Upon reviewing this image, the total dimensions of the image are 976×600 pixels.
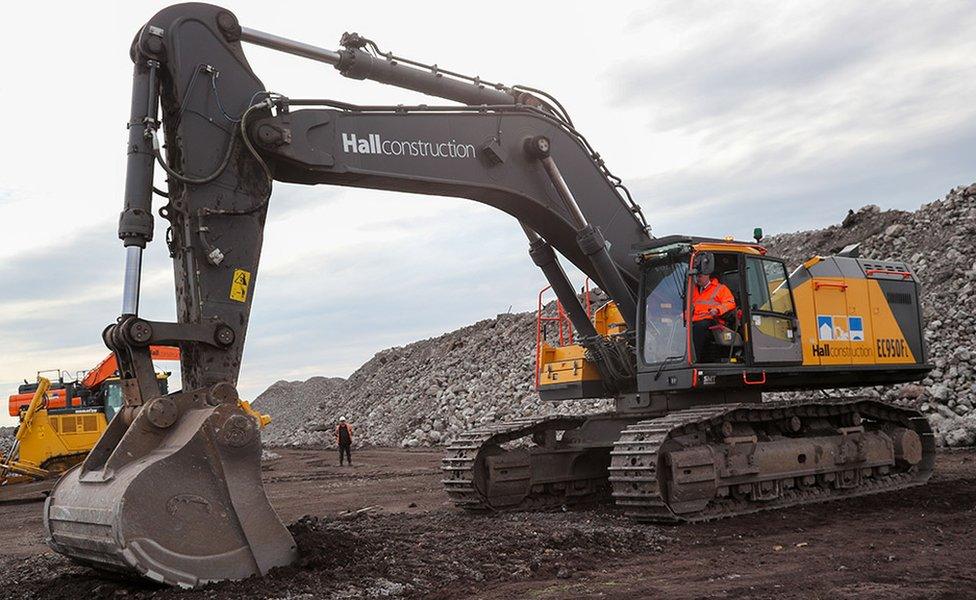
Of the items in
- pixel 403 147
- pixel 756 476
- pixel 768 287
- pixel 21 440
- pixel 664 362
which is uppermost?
pixel 403 147

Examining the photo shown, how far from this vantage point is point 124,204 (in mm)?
7160

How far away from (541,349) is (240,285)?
499 centimetres

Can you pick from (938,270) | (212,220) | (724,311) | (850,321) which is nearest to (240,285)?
(212,220)

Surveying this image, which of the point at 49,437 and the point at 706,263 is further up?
the point at 706,263

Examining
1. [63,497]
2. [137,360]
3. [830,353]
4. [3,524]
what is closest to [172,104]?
[137,360]

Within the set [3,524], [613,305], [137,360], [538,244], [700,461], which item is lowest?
[3,524]

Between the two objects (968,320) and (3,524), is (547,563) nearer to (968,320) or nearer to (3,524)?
(3,524)

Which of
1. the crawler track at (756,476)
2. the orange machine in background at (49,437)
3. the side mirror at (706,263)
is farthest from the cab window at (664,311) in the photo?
the orange machine in background at (49,437)

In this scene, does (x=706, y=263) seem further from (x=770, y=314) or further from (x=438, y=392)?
(x=438, y=392)

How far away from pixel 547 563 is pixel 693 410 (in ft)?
10.3

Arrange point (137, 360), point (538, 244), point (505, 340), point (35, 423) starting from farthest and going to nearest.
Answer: point (505, 340) < point (35, 423) < point (538, 244) < point (137, 360)

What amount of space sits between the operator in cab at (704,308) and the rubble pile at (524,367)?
8.29 meters

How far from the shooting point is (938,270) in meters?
22.1

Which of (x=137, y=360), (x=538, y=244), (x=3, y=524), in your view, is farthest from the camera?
(x=3, y=524)
